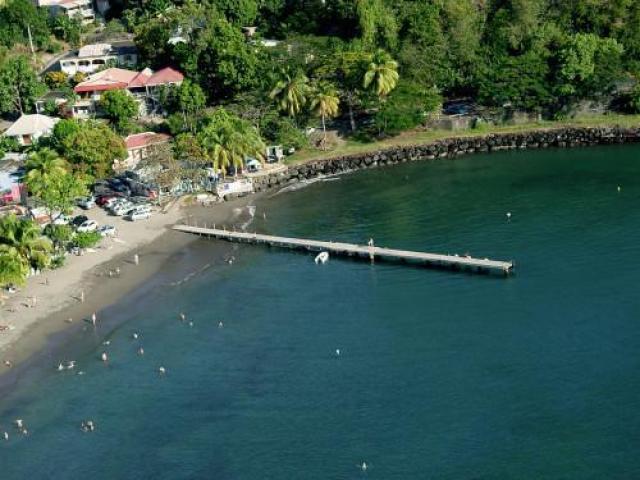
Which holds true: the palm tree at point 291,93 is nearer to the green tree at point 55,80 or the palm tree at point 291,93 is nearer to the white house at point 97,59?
the white house at point 97,59

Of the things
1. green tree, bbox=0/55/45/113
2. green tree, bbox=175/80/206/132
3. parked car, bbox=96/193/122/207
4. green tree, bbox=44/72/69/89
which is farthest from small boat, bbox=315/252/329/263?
green tree, bbox=44/72/69/89

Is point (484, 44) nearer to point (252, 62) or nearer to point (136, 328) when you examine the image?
point (252, 62)

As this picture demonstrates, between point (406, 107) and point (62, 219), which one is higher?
point (406, 107)

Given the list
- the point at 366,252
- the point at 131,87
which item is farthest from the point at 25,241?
the point at 131,87

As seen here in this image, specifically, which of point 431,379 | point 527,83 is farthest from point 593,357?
point 527,83

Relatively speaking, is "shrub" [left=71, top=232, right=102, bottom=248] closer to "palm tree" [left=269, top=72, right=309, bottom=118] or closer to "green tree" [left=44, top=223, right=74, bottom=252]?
"green tree" [left=44, top=223, right=74, bottom=252]

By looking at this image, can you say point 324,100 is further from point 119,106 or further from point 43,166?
point 43,166
